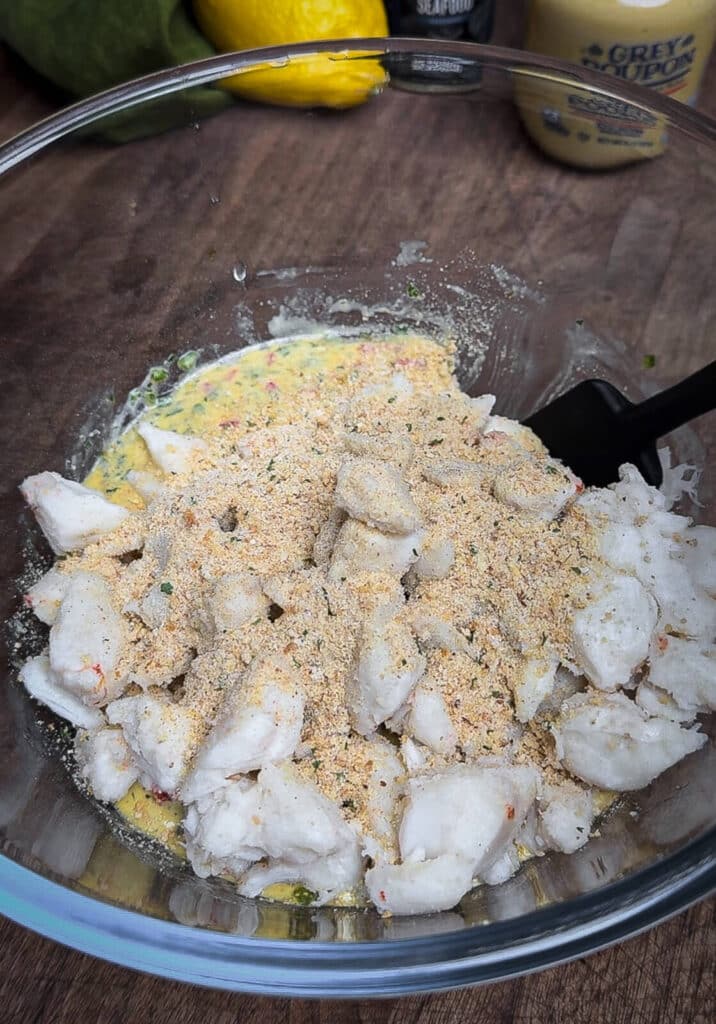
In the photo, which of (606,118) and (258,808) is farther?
(606,118)

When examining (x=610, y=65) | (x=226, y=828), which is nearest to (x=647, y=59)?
(x=610, y=65)

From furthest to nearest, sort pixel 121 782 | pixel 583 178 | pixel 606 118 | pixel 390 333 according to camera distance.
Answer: pixel 390 333, pixel 583 178, pixel 606 118, pixel 121 782

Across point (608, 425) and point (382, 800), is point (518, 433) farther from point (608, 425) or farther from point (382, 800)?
point (382, 800)

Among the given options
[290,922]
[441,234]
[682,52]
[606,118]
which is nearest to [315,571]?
[290,922]

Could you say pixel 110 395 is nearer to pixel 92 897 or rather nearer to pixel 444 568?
pixel 444 568

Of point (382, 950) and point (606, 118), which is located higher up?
point (606, 118)

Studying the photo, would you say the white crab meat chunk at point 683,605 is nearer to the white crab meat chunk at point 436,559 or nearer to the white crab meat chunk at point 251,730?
the white crab meat chunk at point 436,559
